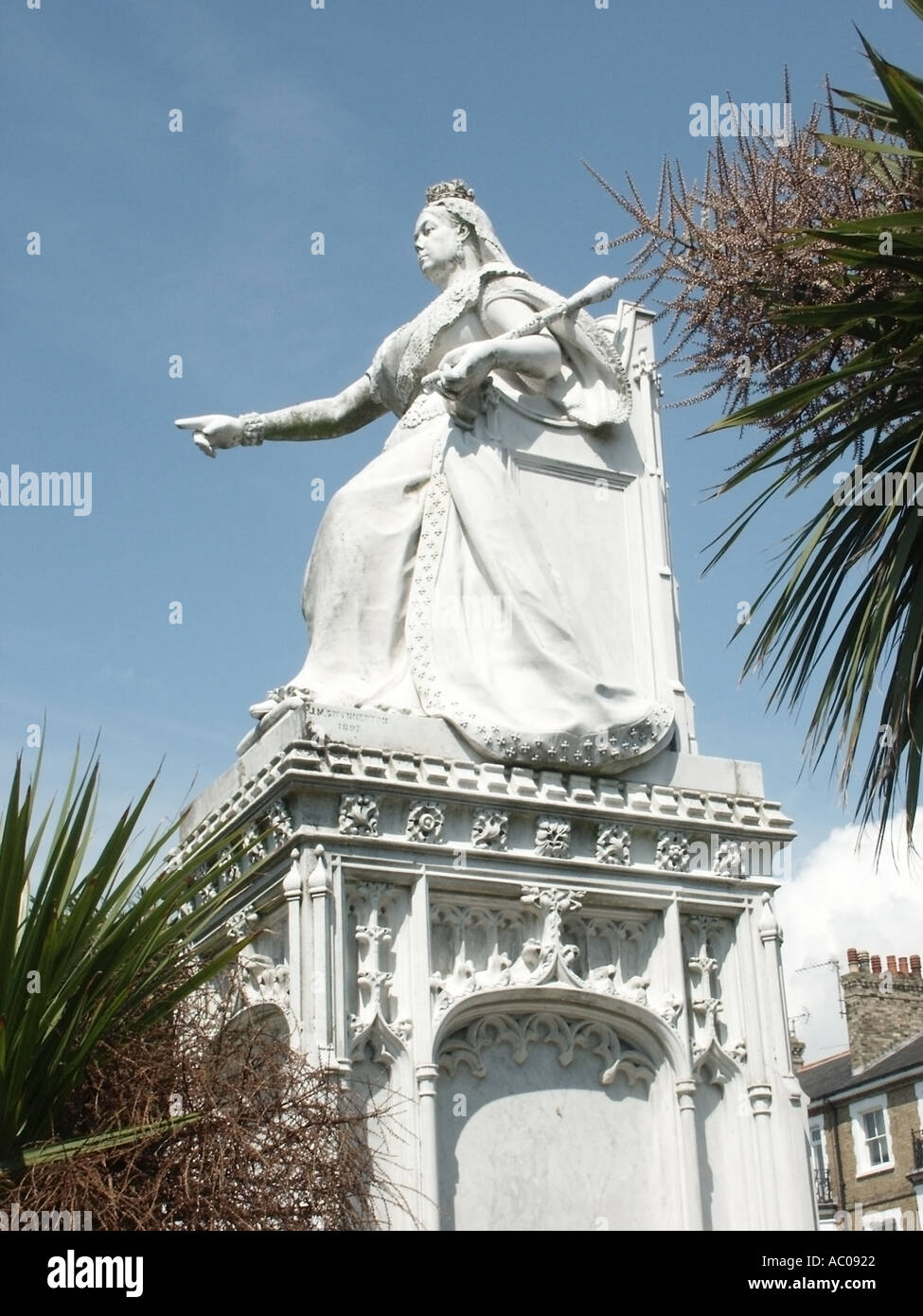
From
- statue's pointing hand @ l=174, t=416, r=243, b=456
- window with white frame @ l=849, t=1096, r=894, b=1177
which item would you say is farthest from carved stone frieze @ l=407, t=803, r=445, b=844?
window with white frame @ l=849, t=1096, r=894, b=1177

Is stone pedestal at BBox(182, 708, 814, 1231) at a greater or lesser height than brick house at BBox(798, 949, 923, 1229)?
lesser

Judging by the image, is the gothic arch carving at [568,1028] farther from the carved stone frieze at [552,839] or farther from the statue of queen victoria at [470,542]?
the statue of queen victoria at [470,542]

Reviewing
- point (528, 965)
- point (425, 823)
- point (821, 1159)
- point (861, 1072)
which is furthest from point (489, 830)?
point (821, 1159)

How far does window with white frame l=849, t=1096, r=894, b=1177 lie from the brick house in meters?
0.02

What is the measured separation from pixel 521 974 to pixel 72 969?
2309 mm

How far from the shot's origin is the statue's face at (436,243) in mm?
10609

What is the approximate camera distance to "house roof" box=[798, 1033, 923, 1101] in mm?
30625

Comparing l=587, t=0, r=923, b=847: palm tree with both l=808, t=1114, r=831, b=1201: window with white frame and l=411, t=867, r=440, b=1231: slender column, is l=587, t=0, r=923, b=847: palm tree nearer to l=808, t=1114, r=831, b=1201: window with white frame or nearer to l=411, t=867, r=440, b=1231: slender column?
l=411, t=867, r=440, b=1231: slender column

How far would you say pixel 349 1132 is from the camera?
752cm

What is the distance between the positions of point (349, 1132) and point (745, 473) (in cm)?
388

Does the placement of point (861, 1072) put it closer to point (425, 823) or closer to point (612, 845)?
point (612, 845)

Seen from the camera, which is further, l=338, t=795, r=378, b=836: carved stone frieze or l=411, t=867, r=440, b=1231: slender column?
l=338, t=795, r=378, b=836: carved stone frieze
